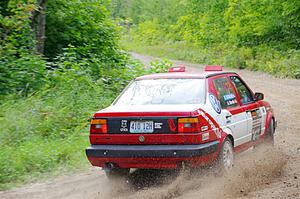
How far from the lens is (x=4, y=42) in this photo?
1352 centimetres

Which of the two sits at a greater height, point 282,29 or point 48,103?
point 282,29

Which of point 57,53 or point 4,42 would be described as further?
point 57,53

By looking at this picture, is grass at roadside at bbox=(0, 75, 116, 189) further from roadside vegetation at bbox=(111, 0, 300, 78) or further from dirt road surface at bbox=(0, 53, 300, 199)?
roadside vegetation at bbox=(111, 0, 300, 78)

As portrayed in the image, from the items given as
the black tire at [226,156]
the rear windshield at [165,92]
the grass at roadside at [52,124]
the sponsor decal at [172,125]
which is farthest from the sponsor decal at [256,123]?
the grass at roadside at [52,124]

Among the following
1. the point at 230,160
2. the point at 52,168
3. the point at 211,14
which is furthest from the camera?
the point at 211,14

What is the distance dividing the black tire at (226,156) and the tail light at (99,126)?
156cm

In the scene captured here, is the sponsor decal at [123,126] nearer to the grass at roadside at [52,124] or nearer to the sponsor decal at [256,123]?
the grass at roadside at [52,124]

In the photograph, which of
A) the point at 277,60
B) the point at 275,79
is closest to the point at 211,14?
the point at 277,60

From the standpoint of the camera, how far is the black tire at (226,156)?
693 centimetres

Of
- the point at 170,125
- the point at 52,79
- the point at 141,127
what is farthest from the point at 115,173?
the point at 52,79

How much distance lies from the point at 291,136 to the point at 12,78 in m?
6.52

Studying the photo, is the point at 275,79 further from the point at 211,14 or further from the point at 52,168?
the point at 52,168

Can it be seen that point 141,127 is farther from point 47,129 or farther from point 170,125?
point 47,129

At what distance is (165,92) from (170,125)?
85 cm
